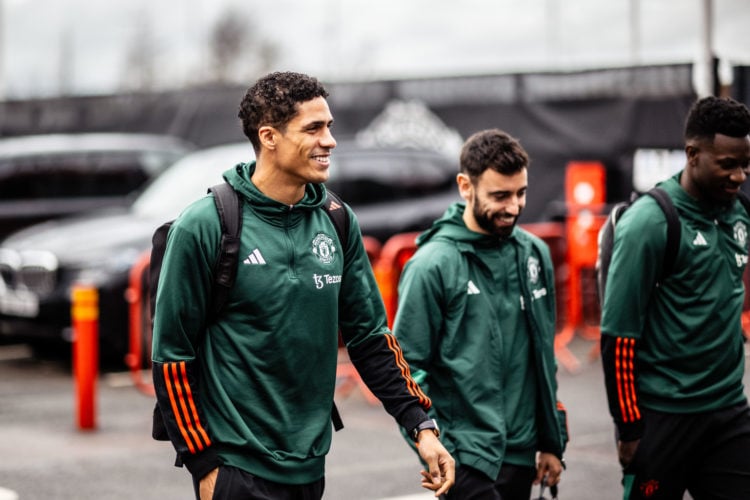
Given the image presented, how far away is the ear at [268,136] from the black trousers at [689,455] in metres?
1.90

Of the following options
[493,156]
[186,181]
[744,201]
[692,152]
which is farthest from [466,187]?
[186,181]

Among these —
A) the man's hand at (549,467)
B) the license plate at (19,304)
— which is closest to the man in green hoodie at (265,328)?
the man's hand at (549,467)

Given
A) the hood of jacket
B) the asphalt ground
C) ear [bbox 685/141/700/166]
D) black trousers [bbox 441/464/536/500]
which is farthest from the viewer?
the asphalt ground

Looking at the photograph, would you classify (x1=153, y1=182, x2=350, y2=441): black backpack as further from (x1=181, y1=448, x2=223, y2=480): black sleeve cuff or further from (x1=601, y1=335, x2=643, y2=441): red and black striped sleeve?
(x1=601, y1=335, x2=643, y2=441): red and black striped sleeve

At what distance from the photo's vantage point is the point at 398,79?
13.9 meters

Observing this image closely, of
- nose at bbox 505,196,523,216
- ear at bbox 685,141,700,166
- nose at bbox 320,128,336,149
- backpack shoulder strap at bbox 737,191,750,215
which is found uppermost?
nose at bbox 320,128,336,149

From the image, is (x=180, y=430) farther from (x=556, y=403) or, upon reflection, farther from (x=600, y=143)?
(x=600, y=143)

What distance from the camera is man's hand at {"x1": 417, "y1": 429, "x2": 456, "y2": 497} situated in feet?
11.8

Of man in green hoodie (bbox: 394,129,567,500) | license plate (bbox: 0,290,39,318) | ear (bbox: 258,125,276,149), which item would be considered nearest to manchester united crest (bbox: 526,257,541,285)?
man in green hoodie (bbox: 394,129,567,500)

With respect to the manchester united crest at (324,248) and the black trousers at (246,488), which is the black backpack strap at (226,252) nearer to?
the manchester united crest at (324,248)

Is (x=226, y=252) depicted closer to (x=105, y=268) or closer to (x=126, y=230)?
(x=105, y=268)

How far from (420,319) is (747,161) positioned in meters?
1.45

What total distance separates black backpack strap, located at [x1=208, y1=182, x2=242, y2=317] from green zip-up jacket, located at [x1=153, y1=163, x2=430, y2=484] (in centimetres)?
2

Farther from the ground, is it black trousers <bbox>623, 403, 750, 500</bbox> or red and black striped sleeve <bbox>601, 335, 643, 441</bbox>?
red and black striped sleeve <bbox>601, 335, 643, 441</bbox>
